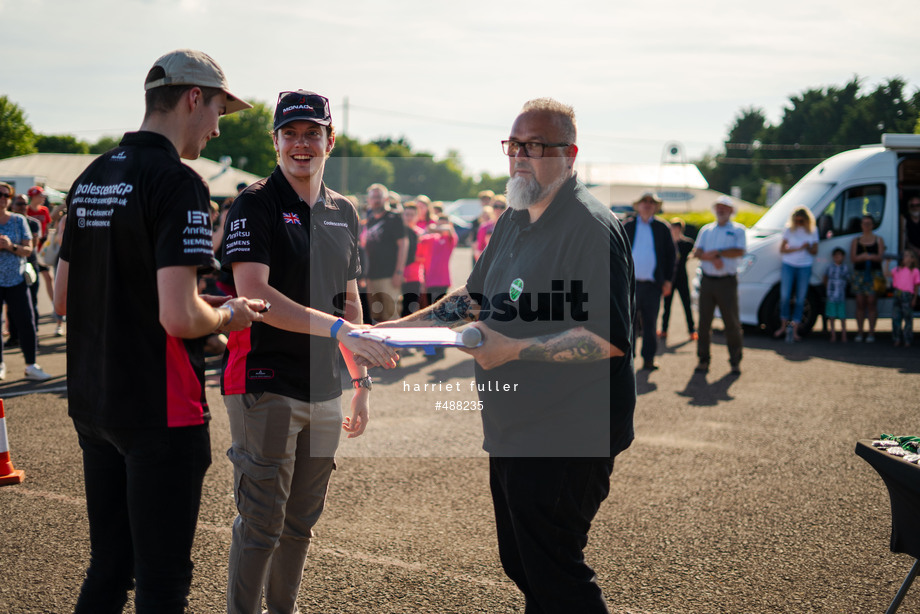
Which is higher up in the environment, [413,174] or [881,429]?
[413,174]

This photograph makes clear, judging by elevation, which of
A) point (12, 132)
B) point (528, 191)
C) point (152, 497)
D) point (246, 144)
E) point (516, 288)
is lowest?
point (152, 497)

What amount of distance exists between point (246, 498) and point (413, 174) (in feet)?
437

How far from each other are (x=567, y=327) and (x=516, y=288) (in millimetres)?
254

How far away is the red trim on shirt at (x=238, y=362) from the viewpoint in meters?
2.86

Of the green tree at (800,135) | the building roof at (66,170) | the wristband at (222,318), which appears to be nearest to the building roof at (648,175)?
the green tree at (800,135)

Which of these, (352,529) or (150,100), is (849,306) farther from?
(150,100)

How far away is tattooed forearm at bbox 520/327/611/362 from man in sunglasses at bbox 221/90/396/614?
60cm

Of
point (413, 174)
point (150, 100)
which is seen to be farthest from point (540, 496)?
point (413, 174)

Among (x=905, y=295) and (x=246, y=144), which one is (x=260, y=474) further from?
(x=246, y=144)

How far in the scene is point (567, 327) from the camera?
8.36 feet

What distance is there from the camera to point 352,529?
4.48 m

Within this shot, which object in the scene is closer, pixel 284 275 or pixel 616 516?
pixel 284 275

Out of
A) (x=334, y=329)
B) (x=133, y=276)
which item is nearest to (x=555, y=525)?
(x=334, y=329)

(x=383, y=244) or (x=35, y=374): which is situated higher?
(x=383, y=244)
